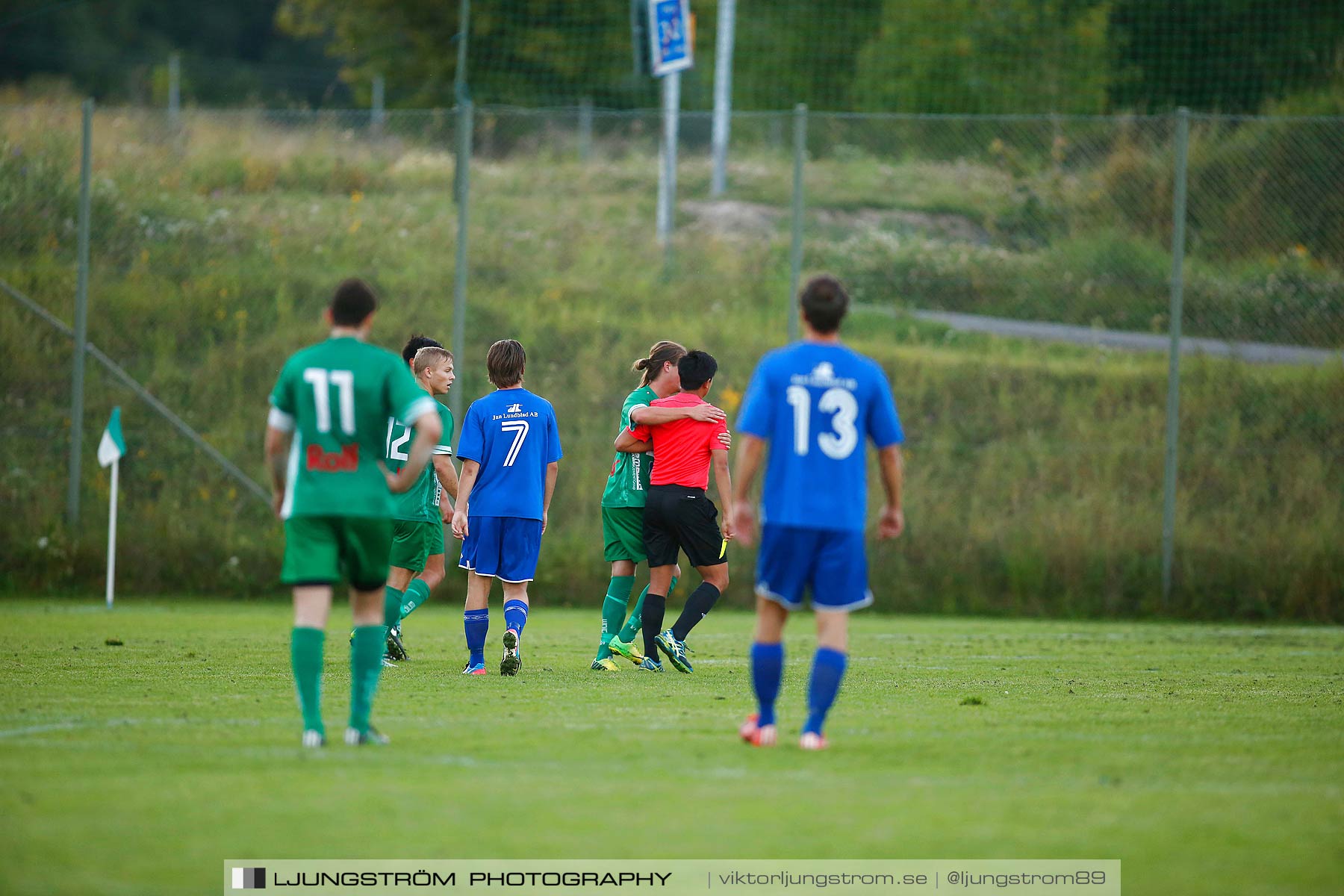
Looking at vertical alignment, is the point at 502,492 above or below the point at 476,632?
above

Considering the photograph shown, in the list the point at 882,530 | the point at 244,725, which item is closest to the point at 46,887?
the point at 244,725

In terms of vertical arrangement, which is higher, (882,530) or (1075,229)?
(1075,229)

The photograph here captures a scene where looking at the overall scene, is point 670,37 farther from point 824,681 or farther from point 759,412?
point 824,681

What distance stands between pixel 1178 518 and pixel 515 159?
28.7 feet

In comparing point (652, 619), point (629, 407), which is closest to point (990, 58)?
point (629, 407)

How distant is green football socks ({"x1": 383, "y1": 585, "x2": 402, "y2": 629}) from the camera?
967 centimetres

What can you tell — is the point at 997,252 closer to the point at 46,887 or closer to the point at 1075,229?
the point at 1075,229

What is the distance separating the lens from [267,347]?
16.8 m

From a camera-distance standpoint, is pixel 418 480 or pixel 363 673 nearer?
pixel 363 673

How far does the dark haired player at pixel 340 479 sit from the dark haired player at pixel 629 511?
3.45 meters

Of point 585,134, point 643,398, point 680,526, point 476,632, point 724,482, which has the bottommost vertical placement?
point 476,632

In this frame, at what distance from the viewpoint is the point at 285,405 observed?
595 cm

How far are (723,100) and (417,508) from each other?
1376 centimetres

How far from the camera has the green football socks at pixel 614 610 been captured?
9406 millimetres
